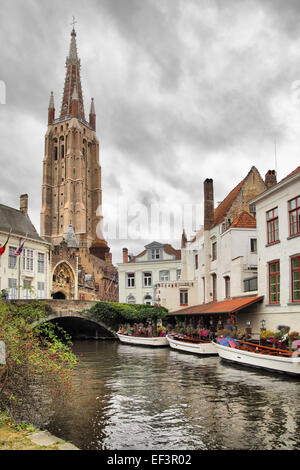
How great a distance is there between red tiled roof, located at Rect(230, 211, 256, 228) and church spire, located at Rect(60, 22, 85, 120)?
85.1m

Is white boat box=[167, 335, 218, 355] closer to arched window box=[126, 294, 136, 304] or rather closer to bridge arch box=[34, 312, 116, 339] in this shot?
bridge arch box=[34, 312, 116, 339]

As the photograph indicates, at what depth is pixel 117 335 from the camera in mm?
37281

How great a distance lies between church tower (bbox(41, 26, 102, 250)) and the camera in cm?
9438

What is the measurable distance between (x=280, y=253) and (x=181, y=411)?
12.2 m

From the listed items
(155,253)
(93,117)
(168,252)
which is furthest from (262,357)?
(93,117)

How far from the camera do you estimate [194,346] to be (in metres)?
23.8

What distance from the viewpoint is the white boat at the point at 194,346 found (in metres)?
23.3

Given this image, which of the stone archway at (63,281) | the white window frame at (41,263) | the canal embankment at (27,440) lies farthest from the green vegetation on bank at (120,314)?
the canal embankment at (27,440)

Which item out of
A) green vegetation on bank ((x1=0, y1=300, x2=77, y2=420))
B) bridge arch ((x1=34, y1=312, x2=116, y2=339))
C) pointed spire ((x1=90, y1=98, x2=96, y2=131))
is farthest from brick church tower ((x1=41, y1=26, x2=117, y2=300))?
green vegetation on bank ((x1=0, y1=300, x2=77, y2=420))

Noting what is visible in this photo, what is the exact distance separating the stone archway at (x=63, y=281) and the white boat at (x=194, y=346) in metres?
21.0

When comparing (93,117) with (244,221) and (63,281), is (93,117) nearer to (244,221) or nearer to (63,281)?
(63,281)

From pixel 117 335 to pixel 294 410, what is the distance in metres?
28.0

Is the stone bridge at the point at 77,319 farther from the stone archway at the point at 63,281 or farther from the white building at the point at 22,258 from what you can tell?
the stone archway at the point at 63,281
